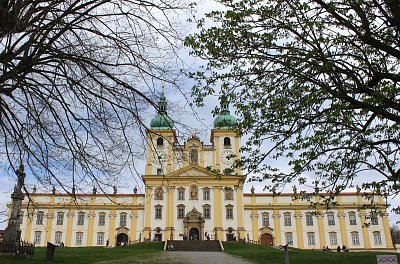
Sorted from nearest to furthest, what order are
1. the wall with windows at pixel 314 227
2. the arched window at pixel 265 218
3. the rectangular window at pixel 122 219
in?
the wall with windows at pixel 314 227 → the rectangular window at pixel 122 219 → the arched window at pixel 265 218

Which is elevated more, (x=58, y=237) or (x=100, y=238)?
(x=58, y=237)

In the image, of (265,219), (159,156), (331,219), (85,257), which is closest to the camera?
(159,156)

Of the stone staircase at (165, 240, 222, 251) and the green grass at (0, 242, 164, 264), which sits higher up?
the stone staircase at (165, 240, 222, 251)

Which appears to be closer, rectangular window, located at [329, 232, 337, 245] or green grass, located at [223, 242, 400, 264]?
green grass, located at [223, 242, 400, 264]

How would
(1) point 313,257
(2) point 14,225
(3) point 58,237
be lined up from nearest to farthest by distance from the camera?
(2) point 14,225
(1) point 313,257
(3) point 58,237

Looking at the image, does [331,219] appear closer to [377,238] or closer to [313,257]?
[377,238]

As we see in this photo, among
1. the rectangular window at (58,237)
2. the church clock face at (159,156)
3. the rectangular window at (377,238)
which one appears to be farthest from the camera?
the rectangular window at (377,238)

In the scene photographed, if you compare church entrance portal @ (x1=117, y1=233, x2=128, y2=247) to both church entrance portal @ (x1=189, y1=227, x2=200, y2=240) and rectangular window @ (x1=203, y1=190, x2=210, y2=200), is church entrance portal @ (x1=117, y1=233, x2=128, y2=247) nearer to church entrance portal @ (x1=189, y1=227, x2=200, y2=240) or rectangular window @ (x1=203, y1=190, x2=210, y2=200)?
church entrance portal @ (x1=189, y1=227, x2=200, y2=240)

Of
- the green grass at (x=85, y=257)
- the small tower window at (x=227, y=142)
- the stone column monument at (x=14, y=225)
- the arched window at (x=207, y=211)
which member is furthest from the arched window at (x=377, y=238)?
the stone column monument at (x=14, y=225)

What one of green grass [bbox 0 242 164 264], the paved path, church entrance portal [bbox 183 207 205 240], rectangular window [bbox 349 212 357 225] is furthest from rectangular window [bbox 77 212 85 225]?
rectangular window [bbox 349 212 357 225]

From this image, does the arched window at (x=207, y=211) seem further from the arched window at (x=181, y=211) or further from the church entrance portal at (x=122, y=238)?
the church entrance portal at (x=122, y=238)

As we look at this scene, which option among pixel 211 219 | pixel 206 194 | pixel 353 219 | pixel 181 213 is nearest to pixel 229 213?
pixel 211 219

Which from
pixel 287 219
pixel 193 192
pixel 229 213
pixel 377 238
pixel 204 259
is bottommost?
pixel 204 259

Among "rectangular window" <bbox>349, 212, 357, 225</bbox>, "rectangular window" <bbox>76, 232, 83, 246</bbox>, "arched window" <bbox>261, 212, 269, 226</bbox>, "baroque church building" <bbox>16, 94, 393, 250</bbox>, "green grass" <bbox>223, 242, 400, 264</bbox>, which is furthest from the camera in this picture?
"arched window" <bbox>261, 212, 269, 226</bbox>
